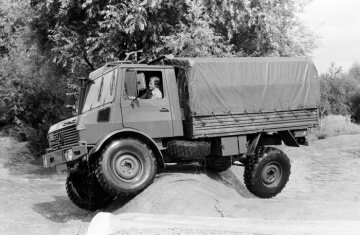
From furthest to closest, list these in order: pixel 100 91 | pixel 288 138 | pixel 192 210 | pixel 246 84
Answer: pixel 288 138, pixel 246 84, pixel 100 91, pixel 192 210

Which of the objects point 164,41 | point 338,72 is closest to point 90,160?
point 164,41

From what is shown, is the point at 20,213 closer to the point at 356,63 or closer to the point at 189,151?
the point at 189,151

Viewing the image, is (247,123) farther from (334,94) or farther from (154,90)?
(334,94)

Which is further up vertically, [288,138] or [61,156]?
[61,156]

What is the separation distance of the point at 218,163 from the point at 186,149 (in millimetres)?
1421

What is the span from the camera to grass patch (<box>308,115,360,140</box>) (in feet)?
115

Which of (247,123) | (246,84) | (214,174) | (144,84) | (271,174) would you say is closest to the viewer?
(144,84)

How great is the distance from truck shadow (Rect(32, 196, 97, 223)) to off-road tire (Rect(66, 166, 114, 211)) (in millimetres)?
222

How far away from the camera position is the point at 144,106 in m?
9.98

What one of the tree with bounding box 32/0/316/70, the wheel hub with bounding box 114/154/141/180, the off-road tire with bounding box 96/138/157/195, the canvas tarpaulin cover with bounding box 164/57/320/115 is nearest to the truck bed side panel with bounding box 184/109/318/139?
the canvas tarpaulin cover with bounding box 164/57/320/115

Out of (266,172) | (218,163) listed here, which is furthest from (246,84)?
(266,172)

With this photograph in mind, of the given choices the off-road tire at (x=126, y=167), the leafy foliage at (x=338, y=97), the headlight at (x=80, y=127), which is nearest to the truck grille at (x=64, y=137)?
the headlight at (x=80, y=127)

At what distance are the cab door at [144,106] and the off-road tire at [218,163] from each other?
1.44 m

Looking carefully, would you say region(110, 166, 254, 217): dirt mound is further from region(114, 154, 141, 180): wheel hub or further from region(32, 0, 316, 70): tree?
region(32, 0, 316, 70): tree
